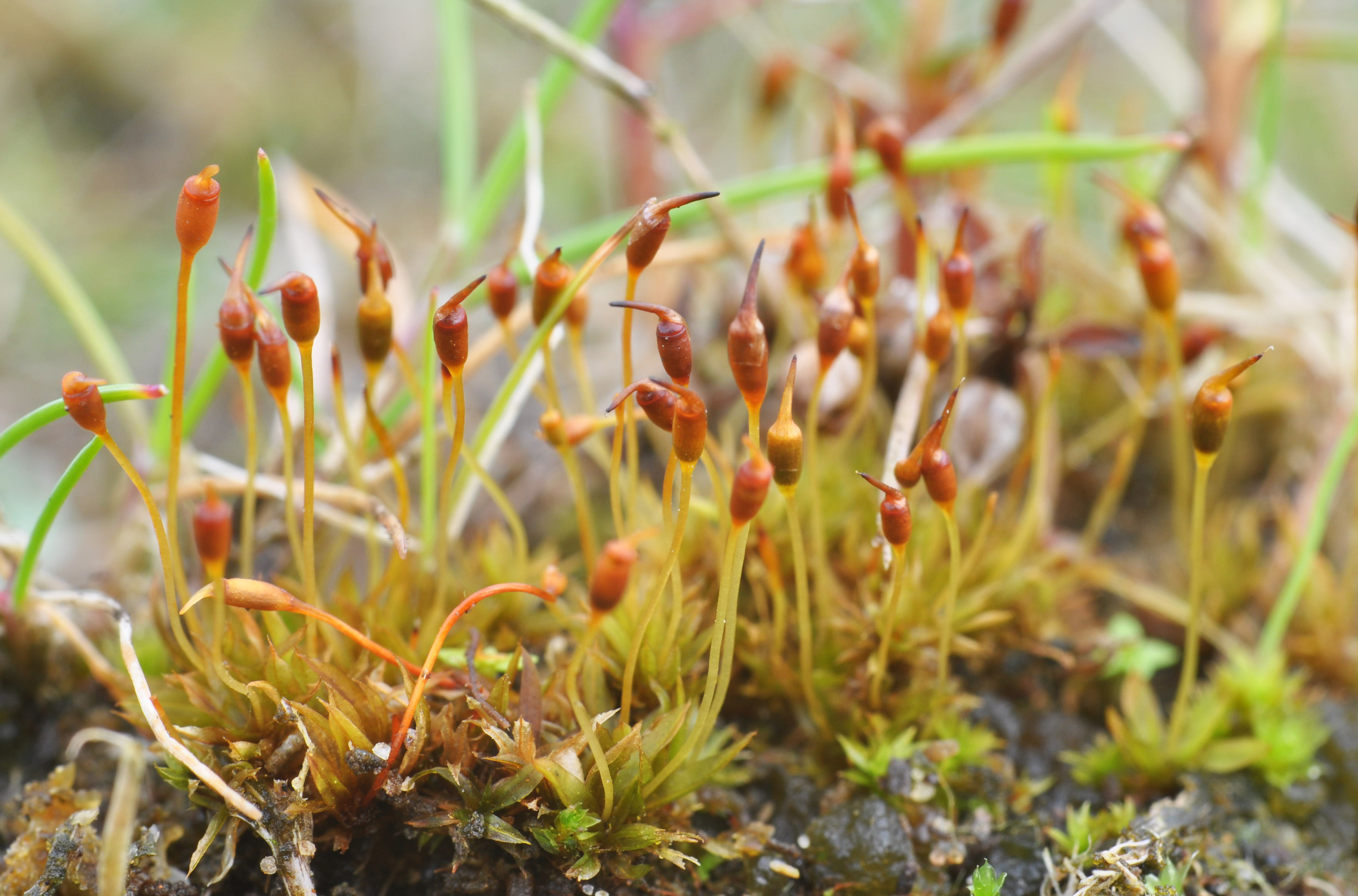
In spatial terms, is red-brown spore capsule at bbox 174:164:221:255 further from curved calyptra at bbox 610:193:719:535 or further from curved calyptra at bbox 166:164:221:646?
curved calyptra at bbox 610:193:719:535

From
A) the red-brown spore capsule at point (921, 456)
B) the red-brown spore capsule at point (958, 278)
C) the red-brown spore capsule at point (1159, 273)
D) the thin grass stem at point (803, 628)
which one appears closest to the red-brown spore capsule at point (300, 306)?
the thin grass stem at point (803, 628)

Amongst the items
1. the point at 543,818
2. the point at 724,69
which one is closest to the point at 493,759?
the point at 543,818

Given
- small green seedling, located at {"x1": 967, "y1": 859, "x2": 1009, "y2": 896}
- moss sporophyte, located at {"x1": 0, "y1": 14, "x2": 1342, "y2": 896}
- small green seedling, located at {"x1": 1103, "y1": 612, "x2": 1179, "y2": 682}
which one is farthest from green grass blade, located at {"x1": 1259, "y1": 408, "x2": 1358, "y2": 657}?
small green seedling, located at {"x1": 967, "y1": 859, "x2": 1009, "y2": 896}

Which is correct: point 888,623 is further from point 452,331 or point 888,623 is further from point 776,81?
point 776,81

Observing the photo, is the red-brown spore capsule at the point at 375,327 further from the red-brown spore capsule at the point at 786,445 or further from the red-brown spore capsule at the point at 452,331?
the red-brown spore capsule at the point at 786,445

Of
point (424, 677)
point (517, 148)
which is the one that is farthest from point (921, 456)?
point (517, 148)

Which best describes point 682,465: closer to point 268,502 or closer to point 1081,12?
point 268,502
